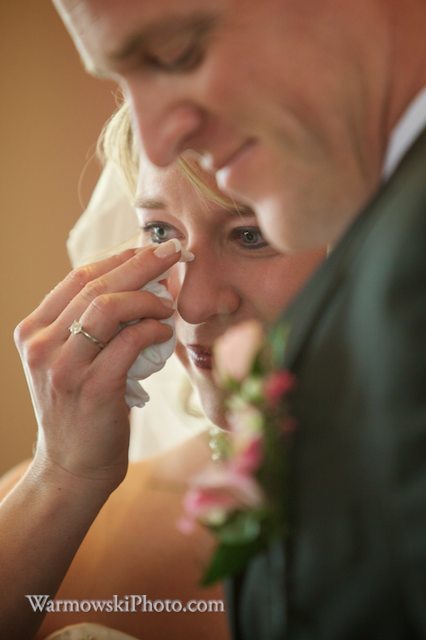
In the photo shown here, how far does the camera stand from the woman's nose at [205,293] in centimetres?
100

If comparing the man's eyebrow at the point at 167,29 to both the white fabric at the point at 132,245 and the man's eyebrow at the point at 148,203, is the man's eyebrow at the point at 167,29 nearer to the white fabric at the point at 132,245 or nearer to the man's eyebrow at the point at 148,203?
the man's eyebrow at the point at 148,203

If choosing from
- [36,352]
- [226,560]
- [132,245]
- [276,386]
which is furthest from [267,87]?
[132,245]

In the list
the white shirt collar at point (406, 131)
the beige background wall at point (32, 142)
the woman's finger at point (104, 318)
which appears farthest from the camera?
the beige background wall at point (32, 142)

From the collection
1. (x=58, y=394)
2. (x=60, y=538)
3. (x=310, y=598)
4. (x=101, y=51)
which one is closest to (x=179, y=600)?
(x=60, y=538)

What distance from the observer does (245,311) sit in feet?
3.29

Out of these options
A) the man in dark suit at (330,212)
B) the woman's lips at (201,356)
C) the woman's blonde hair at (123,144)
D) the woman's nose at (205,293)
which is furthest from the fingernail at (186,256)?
the man in dark suit at (330,212)

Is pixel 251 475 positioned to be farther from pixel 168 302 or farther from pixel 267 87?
pixel 168 302

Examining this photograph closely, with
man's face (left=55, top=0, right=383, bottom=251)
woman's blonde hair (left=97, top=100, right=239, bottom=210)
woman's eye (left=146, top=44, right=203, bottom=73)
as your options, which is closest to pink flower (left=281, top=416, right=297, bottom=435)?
man's face (left=55, top=0, right=383, bottom=251)

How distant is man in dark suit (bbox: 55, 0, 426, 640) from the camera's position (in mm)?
459

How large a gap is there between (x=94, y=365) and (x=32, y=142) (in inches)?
21.5

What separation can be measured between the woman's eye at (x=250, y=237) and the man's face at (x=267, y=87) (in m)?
0.40

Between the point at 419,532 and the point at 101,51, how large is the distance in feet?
1.28

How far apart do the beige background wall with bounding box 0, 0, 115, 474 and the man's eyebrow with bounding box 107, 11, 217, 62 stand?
2.49 feet

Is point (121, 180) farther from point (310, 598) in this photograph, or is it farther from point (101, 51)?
point (310, 598)
